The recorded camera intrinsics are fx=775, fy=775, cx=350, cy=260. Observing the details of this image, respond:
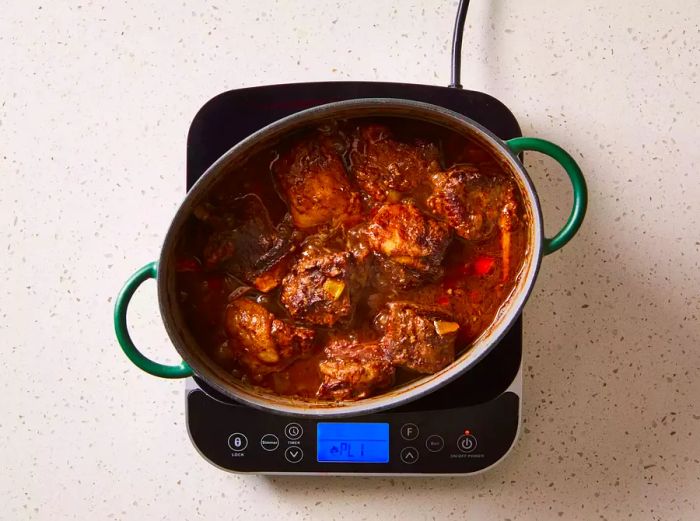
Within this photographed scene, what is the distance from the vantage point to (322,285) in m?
0.95

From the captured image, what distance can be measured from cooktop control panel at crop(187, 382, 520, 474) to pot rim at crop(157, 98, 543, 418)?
9cm

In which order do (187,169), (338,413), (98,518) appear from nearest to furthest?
(338,413)
(187,169)
(98,518)

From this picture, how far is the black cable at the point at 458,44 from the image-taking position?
1035 mm

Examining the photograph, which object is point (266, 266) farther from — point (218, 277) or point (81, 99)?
point (81, 99)

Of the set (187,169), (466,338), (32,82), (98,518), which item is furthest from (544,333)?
(32,82)

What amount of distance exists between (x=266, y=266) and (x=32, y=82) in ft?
1.50

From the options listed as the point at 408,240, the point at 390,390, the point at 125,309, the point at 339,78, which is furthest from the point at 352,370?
the point at 339,78

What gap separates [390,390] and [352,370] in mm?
60

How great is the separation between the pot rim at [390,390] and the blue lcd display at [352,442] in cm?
10

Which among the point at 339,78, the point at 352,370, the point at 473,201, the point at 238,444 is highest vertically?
the point at 339,78

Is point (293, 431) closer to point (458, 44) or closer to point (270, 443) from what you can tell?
point (270, 443)

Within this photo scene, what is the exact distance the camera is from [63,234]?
1101mm

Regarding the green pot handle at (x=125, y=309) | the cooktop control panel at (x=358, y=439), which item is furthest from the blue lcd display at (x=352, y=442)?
the green pot handle at (x=125, y=309)

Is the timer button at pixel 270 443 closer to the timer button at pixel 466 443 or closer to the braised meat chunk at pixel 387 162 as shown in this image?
the timer button at pixel 466 443
